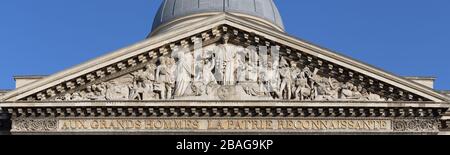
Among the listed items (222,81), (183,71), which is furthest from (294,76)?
(183,71)

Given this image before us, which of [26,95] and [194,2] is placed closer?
[26,95]

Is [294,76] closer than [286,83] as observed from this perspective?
No

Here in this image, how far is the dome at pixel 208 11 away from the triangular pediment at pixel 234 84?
17061 millimetres

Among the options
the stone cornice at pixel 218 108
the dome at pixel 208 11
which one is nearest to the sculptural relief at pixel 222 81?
the stone cornice at pixel 218 108

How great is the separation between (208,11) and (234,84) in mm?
18755

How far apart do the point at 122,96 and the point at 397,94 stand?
9.12 meters

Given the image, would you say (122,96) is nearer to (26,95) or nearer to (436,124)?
(26,95)

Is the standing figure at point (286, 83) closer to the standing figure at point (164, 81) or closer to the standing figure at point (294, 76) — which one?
the standing figure at point (294, 76)

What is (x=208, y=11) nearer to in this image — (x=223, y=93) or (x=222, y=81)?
(x=222, y=81)

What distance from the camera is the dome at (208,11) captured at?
52656 millimetres

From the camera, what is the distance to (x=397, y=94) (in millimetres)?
34469

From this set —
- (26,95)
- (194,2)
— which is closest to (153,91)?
(26,95)

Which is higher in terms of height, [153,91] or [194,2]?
[194,2]

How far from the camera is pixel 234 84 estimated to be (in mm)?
34188
